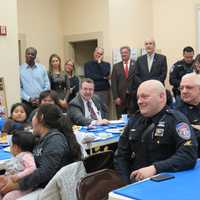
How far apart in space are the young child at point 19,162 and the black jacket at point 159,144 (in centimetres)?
63

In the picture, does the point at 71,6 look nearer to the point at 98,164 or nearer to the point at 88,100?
the point at 88,100

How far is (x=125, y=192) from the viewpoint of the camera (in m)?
1.99

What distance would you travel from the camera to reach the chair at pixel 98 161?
2.64 m

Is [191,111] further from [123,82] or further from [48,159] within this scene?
[123,82]

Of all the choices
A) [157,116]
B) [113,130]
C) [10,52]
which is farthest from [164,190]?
[10,52]

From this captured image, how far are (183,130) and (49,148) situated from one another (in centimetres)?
90

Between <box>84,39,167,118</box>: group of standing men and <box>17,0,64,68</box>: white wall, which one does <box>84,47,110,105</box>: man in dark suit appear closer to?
<box>84,39,167,118</box>: group of standing men

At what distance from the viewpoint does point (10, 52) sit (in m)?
5.69


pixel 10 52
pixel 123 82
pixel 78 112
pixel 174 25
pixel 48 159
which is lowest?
pixel 48 159

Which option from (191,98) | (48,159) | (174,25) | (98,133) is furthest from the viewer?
(174,25)

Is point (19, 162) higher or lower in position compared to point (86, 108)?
lower

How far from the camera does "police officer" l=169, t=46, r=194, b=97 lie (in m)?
6.78

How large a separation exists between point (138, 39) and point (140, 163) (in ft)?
17.4

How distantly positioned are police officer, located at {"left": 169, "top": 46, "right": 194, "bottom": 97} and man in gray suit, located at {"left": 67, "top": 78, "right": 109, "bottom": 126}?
2183 millimetres
